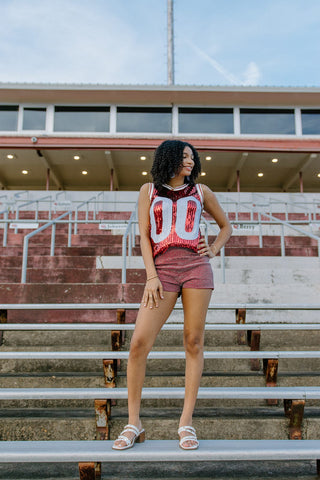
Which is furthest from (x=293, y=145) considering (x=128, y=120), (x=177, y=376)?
(x=177, y=376)

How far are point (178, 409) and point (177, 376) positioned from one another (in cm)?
36

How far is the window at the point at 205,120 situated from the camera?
14.7 meters

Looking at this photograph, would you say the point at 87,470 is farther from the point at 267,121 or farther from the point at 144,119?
the point at 267,121

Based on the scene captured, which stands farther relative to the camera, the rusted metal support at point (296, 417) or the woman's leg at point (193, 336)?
the rusted metal support at point (296, 417)

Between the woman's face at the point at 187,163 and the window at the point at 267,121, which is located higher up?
the window at the point at 267,121

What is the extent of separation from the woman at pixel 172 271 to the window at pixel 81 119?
1295cm

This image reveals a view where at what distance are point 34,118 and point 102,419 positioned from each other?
45.6 ft

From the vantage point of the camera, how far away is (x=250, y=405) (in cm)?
303

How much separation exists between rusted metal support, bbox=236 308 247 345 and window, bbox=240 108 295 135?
39.1ft

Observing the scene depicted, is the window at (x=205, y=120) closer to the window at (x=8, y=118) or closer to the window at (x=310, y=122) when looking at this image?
the window at (x=310, y=122)

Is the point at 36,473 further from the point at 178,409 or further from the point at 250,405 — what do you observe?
the point at 250,405

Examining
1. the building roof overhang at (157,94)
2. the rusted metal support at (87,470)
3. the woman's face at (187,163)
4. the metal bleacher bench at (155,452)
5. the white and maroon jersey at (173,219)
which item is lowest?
the rusted metal support at (87,470)

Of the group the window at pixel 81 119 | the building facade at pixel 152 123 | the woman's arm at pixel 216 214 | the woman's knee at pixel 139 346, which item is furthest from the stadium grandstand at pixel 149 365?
the window at pixel 81 119

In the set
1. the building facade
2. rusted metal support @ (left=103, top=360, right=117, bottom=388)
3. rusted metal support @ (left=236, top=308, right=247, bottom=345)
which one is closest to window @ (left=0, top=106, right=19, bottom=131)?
the building facade
